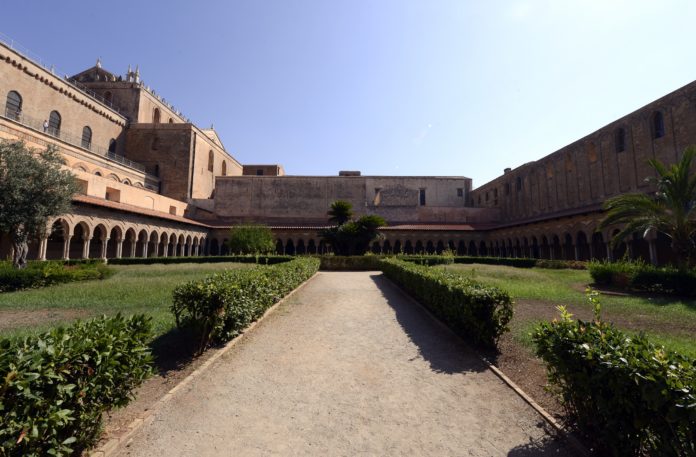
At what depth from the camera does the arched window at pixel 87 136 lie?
116ft

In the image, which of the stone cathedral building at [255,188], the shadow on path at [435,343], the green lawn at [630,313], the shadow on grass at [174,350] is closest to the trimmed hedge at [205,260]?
the stone cathedral building at [255,188]

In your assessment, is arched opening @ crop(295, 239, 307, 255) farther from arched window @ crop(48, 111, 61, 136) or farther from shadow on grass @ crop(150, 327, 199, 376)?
shadow on grass @ crop(150, 327, 199, 376)

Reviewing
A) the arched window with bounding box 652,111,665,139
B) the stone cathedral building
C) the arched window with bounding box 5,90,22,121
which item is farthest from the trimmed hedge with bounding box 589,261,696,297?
the arched window with bounding box 5,90,22,121

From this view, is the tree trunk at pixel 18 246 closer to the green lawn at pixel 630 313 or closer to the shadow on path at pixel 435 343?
the shadow on path at pixel 435 343

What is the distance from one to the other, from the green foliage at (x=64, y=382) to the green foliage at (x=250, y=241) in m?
25.1

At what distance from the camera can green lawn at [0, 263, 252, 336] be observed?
7.04 metres

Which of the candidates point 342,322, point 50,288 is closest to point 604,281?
point 342,322

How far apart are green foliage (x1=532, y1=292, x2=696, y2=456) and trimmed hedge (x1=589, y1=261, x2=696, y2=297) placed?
11.9 meters

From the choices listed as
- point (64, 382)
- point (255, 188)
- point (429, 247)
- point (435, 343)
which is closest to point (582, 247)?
point (429, 247)

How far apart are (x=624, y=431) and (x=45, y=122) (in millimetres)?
40868

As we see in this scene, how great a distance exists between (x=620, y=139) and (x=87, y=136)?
165 feet

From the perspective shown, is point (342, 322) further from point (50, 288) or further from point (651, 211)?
point (651, 211)

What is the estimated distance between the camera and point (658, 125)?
77.1 feet

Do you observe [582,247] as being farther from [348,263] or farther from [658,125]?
[348,263]
